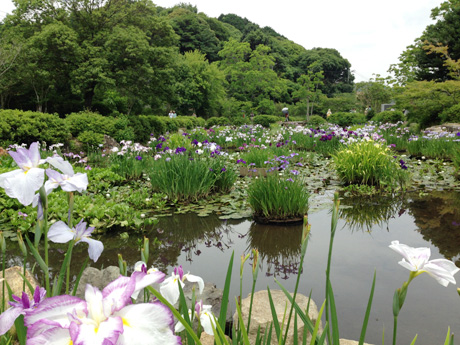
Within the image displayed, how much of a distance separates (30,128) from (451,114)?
49.5ft

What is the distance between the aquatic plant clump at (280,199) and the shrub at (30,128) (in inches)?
280

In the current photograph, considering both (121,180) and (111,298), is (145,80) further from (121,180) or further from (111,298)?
(111,298)

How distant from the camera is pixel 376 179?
243 inches

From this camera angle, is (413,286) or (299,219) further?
(299,219)

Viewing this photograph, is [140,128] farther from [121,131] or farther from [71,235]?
[71,235]

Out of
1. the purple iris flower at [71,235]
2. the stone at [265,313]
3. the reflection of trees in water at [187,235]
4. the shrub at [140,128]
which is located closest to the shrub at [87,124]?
the shrub at [140,128]

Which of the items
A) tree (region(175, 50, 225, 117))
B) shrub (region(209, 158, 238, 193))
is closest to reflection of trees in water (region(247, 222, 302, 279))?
shrub (region(209, 158, 238, 193))

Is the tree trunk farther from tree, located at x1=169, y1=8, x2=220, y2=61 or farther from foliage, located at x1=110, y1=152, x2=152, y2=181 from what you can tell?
tree, located at x1=169, y1=8, x2=220, y2=61

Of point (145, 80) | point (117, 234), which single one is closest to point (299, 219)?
point (117, 234)

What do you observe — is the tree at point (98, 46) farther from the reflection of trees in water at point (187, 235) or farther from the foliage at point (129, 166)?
the reflection of trees in water at point (187, 235)

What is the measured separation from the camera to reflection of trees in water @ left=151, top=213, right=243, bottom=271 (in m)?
3.38

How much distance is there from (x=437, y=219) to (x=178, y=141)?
7.18 metres

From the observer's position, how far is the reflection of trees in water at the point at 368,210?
4371 mm

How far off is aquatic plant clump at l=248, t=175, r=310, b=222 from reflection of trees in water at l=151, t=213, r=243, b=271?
0.54 metres
